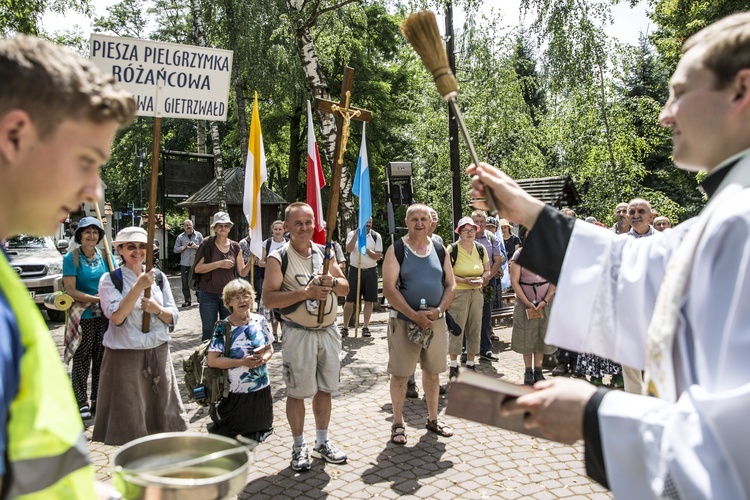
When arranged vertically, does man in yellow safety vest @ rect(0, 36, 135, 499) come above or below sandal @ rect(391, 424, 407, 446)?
above

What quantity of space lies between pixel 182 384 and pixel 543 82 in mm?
11421

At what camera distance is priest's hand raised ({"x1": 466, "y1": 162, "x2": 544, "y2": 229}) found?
6.98 feet

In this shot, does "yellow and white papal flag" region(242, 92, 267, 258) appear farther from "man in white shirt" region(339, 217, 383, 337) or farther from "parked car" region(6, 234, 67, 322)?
"parked car" region(6, 234, 67, 322)

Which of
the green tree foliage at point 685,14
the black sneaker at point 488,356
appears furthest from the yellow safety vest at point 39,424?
the green tree foliage at point 685,14

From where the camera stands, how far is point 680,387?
56.9 inches

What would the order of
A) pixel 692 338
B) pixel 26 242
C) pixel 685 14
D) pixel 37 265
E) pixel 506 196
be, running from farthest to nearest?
pixel 685 14, pixel 26 242, pixel 37 265, pixel 506 196, pixel 692 338

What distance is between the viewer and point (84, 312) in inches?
240

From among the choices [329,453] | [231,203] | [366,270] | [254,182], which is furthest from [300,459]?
[231,203]

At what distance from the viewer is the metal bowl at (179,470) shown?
4.08 feet

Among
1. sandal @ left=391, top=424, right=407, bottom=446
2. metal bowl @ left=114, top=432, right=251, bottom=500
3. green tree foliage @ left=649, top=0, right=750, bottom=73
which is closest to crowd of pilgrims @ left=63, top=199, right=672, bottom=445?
sandal @ left=391, top=424, right=407, bottom=446

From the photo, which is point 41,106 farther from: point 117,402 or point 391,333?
point 391,333

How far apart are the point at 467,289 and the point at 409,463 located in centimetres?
328

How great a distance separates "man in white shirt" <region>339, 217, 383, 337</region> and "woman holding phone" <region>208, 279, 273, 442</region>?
216 inches

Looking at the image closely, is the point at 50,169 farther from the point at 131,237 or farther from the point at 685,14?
the point at 685,14
